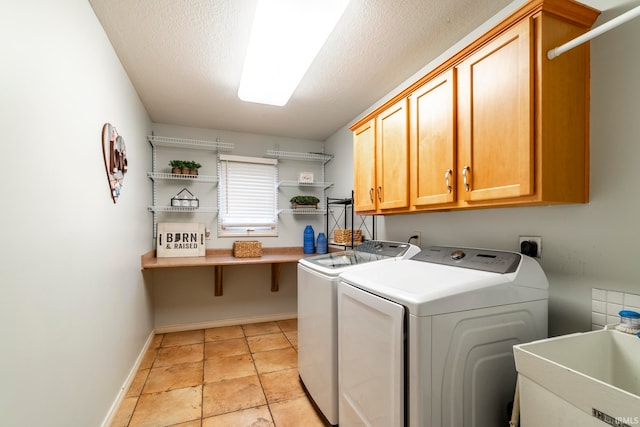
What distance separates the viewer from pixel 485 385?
1.13 meters

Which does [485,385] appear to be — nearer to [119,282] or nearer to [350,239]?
[350,239]

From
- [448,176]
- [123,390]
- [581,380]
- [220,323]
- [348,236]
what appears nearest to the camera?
[581,380]

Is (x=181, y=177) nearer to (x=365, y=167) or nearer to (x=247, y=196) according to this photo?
(x=247, y=196)

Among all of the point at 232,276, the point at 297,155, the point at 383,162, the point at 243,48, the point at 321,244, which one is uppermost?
the point at 243,48

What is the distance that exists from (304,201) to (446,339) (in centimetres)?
272

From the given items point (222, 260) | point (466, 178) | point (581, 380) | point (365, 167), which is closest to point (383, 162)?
point (365, 167)

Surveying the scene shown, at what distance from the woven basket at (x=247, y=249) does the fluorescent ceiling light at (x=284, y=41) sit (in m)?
1.81

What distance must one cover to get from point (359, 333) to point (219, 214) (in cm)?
260

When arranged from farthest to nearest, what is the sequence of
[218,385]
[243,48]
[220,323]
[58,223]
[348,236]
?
[220,323] → [348,236] → [218,385] → [243,48] → [58,223]

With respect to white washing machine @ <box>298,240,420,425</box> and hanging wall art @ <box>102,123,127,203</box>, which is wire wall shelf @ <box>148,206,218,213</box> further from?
white washing machine @ <box>298,240,420,425</box>

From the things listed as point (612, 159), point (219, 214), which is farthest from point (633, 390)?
point (219, 214)

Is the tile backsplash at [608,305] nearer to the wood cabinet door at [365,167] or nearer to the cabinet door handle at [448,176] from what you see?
the cabinet door handle at [448,176]

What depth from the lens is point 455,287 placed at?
110cm

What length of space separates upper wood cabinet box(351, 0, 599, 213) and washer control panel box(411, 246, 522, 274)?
0.84ft
